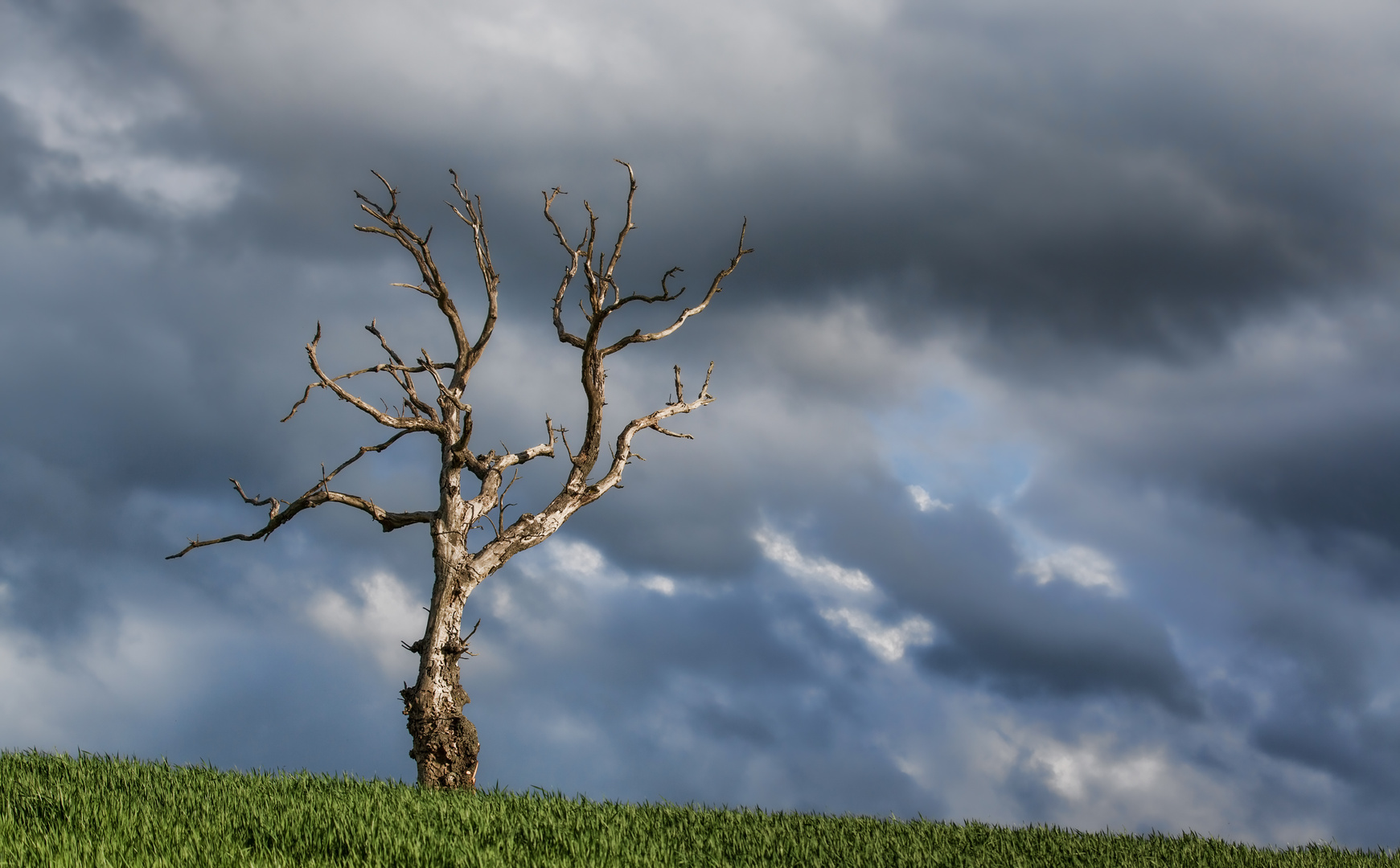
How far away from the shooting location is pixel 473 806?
10594mm

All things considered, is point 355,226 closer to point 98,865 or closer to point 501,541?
point 501,541

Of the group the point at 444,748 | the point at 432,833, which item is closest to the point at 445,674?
the point at 444,748

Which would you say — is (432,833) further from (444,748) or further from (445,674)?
(445,674)

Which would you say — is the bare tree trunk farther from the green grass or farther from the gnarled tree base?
the green grass

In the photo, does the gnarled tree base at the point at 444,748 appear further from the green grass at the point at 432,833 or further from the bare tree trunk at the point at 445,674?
the green grass at the point at 432,833

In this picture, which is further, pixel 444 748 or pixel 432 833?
pixel 444 748

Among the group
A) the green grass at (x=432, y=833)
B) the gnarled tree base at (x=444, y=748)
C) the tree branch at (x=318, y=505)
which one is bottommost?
the green grass at (x=432, y=833)

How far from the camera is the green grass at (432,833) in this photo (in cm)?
845

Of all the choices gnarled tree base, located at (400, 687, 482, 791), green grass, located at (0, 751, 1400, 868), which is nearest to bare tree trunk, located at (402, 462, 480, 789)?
gnarled tree base, located at (400, 687, 482, 791)

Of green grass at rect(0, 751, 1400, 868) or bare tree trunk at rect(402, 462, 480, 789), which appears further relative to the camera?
bare tree trunk at rect(402, 462, 480, 789)

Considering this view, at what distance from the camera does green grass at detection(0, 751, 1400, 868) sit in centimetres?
845

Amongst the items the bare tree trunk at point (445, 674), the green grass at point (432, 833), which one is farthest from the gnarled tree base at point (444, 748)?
the green grass at point (432, 833)

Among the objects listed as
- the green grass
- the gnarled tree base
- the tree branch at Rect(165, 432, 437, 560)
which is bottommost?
the green grass

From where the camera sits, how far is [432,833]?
359 inches
